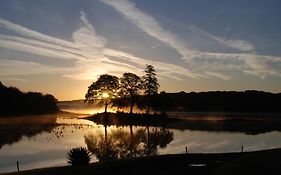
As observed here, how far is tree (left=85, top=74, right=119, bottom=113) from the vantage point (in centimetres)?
12088

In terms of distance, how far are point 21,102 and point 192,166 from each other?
4853 inches

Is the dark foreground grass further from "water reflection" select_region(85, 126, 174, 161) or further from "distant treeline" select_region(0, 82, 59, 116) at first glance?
"distant treeline" select_region(0, 82, 59, 116)

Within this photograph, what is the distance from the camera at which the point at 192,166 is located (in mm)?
25641

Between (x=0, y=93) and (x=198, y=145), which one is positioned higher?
(x=0, y=93)

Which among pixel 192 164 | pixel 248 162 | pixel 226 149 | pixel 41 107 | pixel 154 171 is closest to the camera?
pixel 248 162

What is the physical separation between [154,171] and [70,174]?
497 centimetres

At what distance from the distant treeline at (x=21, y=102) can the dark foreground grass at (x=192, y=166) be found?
107428 millimetres

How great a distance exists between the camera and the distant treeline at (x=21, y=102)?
133 meters

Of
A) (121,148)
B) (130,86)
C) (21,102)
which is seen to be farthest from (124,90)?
(121,148)

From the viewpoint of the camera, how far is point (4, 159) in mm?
39594

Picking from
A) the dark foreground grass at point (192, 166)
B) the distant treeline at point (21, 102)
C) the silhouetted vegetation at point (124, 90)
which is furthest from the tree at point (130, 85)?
the dark foreground grass at point (192, 166)

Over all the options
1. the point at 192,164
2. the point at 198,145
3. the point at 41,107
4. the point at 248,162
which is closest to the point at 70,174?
the point at 192,164

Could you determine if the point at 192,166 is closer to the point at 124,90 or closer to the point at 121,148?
the point at 121,148

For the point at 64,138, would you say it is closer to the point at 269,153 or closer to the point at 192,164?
the point at 192,164
